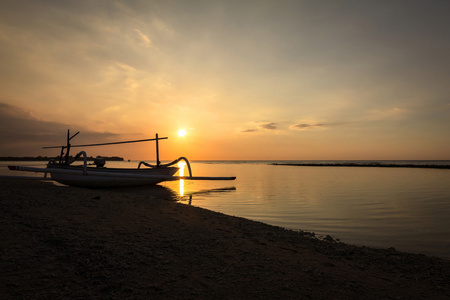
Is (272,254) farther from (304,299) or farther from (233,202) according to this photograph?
(233,202)

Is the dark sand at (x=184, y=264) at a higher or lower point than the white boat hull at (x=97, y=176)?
lower

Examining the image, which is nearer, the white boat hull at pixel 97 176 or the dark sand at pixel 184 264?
the dark sand at pixel 184 264

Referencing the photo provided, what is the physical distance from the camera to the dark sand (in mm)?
3984

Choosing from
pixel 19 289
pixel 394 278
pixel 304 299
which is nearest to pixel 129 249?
pixel 19 289

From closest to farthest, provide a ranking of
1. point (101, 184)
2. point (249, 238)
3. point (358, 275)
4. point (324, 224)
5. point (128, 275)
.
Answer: point (128, 275), point (358, 275), point (249, 238), point (324, 224), point (101, 184)

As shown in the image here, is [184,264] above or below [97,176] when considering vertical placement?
below

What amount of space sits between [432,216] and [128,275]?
14435mm

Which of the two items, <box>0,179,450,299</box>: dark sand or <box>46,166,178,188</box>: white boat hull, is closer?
<box>0,179,450,299</box>: dark sand

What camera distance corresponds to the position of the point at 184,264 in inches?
196

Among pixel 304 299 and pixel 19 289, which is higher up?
pixel 19 289

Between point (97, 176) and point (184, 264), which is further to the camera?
point (97, 176)

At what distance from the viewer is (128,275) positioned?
14.2ft

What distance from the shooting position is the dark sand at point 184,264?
3.98 metres

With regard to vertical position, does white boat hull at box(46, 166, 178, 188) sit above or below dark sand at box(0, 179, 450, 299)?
above
